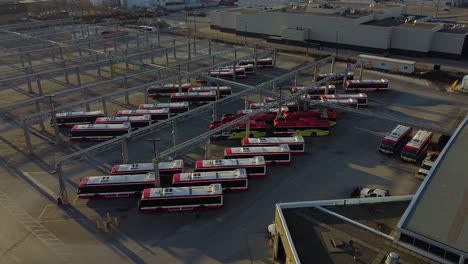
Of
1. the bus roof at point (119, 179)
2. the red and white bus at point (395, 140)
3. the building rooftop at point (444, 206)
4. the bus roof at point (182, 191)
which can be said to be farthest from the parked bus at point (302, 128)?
the bus roof at point (119, 179)

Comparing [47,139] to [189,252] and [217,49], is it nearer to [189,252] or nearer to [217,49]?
[189,252]

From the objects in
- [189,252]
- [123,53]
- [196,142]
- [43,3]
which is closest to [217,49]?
[123,53]

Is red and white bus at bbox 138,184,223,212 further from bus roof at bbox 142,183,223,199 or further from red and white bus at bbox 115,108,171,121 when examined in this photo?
red and white bus at bbox 115,108,171,121

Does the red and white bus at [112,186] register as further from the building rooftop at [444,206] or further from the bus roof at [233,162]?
the building rooftop at [444,206]

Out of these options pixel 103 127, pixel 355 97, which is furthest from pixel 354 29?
pixel 103 127

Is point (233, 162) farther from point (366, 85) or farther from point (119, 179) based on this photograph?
point (366, 85)
